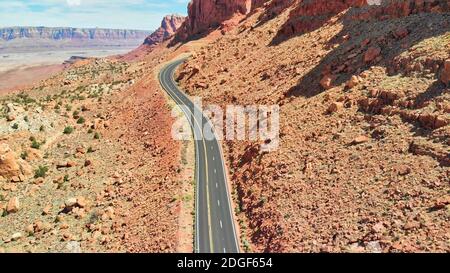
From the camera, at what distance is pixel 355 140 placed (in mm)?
49562

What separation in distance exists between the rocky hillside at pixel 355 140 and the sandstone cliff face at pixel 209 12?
8278 cm

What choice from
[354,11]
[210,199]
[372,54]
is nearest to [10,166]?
[210,199]

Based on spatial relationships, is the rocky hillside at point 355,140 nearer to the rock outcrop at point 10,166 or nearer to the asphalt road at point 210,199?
the asphalt road at point 210,199

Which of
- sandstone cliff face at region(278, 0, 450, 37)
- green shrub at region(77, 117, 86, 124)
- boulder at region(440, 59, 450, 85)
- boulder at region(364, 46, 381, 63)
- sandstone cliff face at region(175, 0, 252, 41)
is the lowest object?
green shrub at region(77, 117, 86, 124)

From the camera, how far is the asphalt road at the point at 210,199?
1831 inches

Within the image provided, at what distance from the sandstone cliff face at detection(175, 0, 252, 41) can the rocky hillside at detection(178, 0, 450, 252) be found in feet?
272

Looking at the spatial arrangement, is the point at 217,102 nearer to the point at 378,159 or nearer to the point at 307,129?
the point at 307,129

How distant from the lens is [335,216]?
1655 inches

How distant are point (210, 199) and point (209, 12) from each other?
13809 cm

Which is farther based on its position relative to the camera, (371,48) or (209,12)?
(209,12)

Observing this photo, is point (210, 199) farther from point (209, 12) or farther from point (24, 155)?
point (209, 12)

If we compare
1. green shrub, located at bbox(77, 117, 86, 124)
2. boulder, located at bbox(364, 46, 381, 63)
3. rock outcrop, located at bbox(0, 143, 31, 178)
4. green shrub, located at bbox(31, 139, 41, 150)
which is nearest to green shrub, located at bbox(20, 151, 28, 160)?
green shrub, located at bbox(31, 139, 41, 150)

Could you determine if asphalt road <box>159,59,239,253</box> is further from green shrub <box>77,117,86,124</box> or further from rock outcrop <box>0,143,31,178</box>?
rock outcrop <box>0,143,31,178</box>

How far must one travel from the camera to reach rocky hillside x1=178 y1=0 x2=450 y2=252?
38.8m
